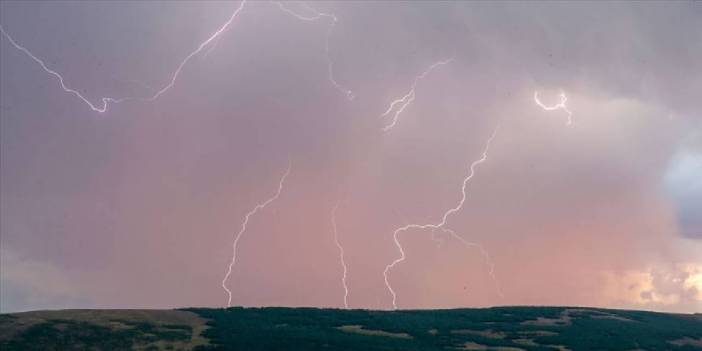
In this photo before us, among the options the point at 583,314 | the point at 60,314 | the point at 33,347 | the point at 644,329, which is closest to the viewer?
the point at 33,347

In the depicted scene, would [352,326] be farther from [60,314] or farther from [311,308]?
[60,314]

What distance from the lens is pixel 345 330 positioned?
77312 mm

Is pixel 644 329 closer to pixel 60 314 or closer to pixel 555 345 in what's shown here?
pixel 555 345

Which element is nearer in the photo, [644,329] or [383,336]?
[383,336]

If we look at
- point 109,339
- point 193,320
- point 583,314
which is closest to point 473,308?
point 583,314

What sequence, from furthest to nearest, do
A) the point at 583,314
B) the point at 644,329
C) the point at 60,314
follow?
the point at 583,314, the point at 644,329, the point at 60,314

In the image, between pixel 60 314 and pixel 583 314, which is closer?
pixel 60 314

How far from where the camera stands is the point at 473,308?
334 feet

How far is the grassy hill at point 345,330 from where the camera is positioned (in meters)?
64.4

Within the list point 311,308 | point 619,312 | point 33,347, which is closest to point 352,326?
point 311,308

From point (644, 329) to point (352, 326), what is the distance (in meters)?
37.0

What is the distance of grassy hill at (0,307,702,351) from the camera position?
211 feet

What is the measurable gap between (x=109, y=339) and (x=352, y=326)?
27640 mm

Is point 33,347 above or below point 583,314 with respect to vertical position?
below
